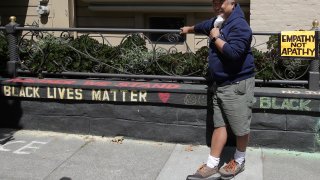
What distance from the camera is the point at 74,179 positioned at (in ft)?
14.6

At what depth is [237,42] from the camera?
405cm

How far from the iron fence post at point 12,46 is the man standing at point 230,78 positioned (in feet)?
8.53

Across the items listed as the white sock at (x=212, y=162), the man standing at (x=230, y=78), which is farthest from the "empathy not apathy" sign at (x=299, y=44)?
the white sock at (x=212, y=162)

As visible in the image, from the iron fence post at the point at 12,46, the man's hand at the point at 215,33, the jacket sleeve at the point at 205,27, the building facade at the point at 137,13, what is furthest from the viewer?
the building facade at the point at 137,13

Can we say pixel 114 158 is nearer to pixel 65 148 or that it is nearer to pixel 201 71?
pixel 65 148

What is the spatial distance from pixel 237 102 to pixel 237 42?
0.57m

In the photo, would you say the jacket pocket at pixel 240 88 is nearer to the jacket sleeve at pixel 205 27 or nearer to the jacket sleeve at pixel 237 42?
the jacket sleeve at pixel 237 42

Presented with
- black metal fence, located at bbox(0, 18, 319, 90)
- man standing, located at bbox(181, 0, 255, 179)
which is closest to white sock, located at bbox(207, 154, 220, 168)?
man standing, located at bbox(181, 0, 255, 179)

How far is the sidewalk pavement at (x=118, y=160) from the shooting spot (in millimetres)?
4531

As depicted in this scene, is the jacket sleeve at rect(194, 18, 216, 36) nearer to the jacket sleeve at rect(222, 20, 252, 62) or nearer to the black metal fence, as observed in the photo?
the jacket sleeve at rect(222, 20, 252, 62)

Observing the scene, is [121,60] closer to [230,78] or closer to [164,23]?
[230,78]

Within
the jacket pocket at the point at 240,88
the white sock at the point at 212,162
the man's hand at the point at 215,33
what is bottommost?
the white sock at the point at 212,162

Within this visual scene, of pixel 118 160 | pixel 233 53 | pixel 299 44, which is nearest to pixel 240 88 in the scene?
pixel 233 53

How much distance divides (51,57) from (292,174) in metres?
3.21
